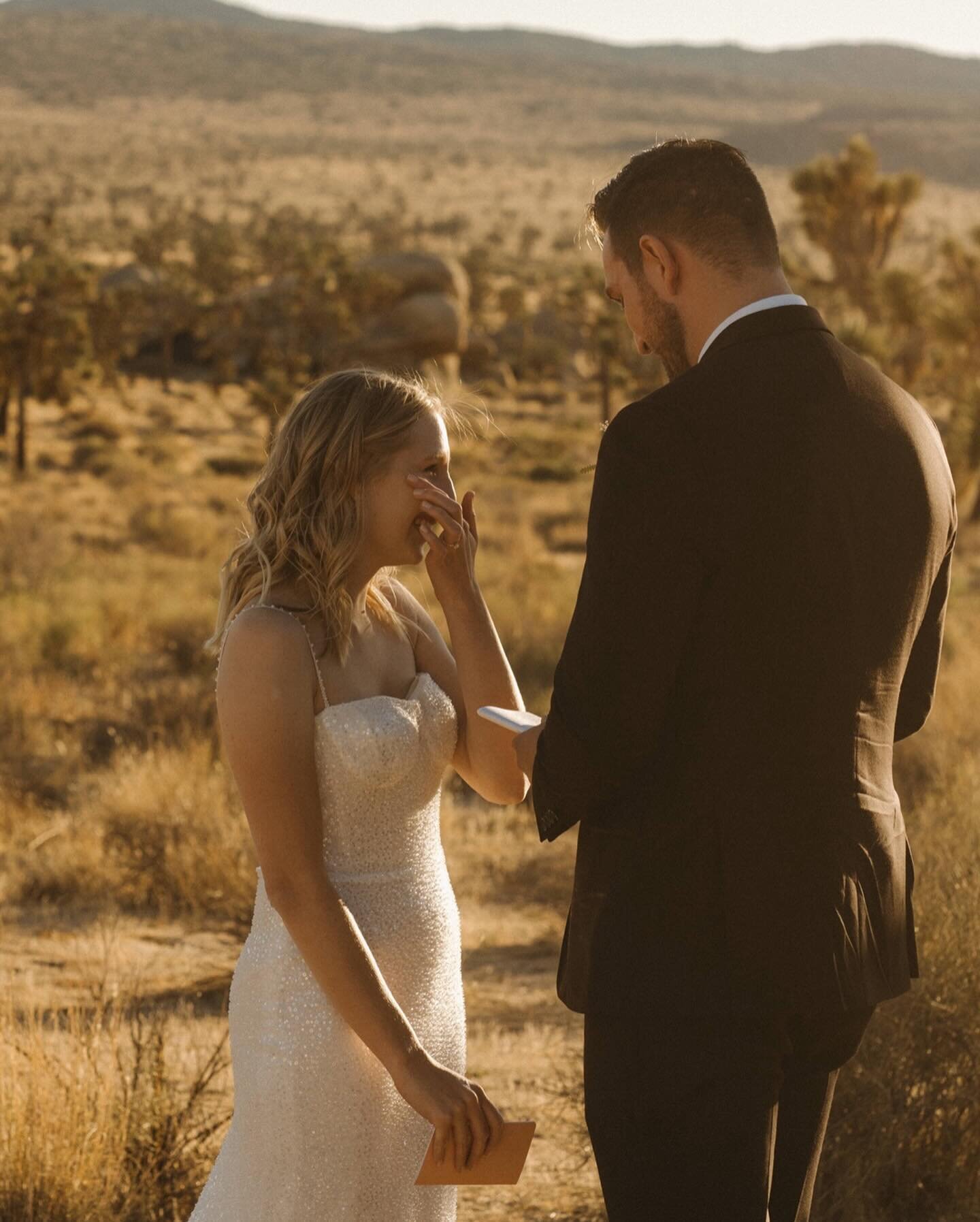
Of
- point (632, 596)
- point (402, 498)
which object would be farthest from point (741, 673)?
point (402, 498)

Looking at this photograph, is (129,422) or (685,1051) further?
(129,422)

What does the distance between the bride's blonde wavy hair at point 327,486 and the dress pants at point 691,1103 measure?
0.75m

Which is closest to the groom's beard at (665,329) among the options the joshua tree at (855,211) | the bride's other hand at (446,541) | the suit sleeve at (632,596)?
the suit sleeve at (632,596)

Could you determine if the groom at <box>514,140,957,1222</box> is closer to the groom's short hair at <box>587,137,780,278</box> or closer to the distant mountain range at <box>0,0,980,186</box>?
the groom's short hair at <box>587,137,780,278</box>

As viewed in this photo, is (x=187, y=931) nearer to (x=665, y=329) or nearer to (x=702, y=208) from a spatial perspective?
(x=665, y=329)

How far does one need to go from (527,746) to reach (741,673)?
0.36 meters

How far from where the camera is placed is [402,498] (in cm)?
242

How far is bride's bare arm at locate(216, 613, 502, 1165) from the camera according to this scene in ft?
7.36

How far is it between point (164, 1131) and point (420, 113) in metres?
133

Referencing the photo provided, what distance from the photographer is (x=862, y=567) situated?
212 cm

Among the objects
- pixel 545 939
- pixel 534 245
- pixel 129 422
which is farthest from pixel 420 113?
pixel 545 939

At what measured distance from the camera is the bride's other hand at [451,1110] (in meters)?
2.22

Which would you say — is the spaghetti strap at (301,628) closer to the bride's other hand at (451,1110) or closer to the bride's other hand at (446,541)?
the bride's other hand at (446,541)

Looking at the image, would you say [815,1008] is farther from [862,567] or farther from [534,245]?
[534,245]
